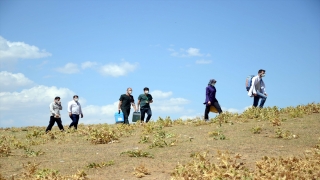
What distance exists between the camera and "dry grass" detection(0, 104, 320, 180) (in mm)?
7070

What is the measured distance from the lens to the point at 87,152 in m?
9.87

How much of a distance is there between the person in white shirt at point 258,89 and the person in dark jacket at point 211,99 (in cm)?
157

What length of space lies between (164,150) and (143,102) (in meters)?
7.95

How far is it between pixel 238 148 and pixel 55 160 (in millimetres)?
4293

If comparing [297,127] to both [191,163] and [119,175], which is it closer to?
[191,163]

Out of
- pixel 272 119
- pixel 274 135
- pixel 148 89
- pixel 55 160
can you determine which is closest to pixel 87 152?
pixel 55 160

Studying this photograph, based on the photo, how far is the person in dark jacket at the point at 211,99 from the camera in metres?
15.0

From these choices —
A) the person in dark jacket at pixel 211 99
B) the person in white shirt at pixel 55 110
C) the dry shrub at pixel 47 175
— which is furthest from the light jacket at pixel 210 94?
the dry shrub at pixel 47 175

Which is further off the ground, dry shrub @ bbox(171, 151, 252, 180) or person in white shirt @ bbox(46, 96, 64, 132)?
person in white shirt @ bbox(46, 96, 64, 132)

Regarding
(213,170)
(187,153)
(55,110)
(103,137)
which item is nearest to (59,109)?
(55,110)

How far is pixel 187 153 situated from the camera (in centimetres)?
877

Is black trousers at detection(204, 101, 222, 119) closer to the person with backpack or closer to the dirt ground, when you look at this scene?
the dirt ground

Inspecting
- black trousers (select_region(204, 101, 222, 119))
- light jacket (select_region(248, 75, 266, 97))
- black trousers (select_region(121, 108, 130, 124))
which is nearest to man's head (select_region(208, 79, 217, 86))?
black trousers (select_region(204, 101, 222, 119))

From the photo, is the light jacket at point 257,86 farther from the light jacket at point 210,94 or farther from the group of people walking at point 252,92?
the light jacket at point 210,94
